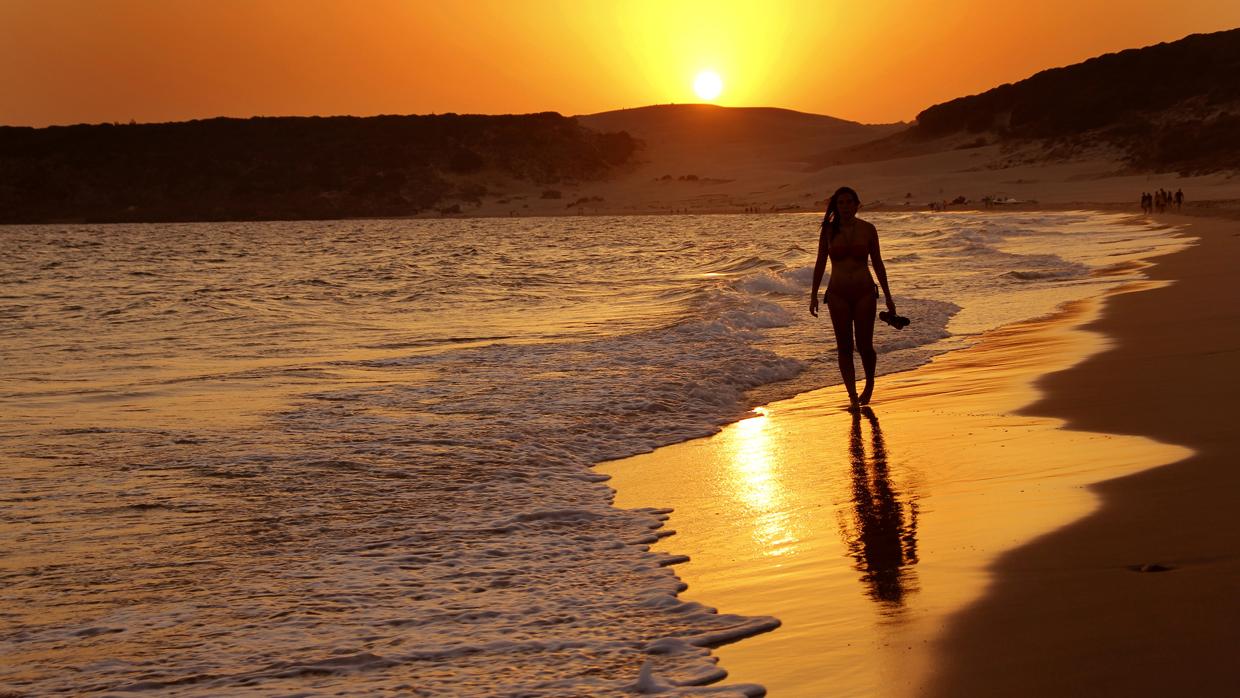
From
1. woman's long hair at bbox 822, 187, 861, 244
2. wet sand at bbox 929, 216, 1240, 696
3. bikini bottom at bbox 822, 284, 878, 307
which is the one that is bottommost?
wet sand at bbox 929, 216, 1240, 696

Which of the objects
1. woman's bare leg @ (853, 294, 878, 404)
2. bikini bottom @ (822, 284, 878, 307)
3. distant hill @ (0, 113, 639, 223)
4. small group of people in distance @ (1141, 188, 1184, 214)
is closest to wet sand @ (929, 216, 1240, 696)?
woman's bare leg @ (853, 294, 878, 404)

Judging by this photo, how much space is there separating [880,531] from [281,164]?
144927 mm

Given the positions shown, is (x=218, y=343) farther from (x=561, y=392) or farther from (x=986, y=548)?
(x=986, y=548)

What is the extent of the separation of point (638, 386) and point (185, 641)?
5.94m

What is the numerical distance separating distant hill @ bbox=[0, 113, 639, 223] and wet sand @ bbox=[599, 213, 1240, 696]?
417 ft

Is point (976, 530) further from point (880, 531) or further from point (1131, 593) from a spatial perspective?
point (1131, 593)

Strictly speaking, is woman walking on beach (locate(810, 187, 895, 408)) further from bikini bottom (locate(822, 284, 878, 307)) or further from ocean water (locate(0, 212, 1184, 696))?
ocean water (locate(0, 212, 1184, 696))

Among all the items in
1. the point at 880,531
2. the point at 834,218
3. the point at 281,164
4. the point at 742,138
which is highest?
the point at 742,138

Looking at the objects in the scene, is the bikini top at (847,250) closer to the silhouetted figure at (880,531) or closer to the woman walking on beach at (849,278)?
the woman walking on beach at (849,278)

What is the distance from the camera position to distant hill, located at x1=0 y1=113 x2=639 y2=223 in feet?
439

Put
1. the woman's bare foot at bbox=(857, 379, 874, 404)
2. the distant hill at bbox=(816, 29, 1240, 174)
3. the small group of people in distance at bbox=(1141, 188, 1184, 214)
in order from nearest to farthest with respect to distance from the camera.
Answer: the woman's bare foot at bbox=(857, 379, 874, 404), the small group of people in distance at bbox=(1141, 188, 1184, 214), the distant hill at bbox=(816, 29, 1240, 174)

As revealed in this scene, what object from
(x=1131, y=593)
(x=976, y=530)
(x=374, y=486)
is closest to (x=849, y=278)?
(x=374, y=486)

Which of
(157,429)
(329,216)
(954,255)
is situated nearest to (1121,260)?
(954,255)

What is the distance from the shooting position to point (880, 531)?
16.6 feet
